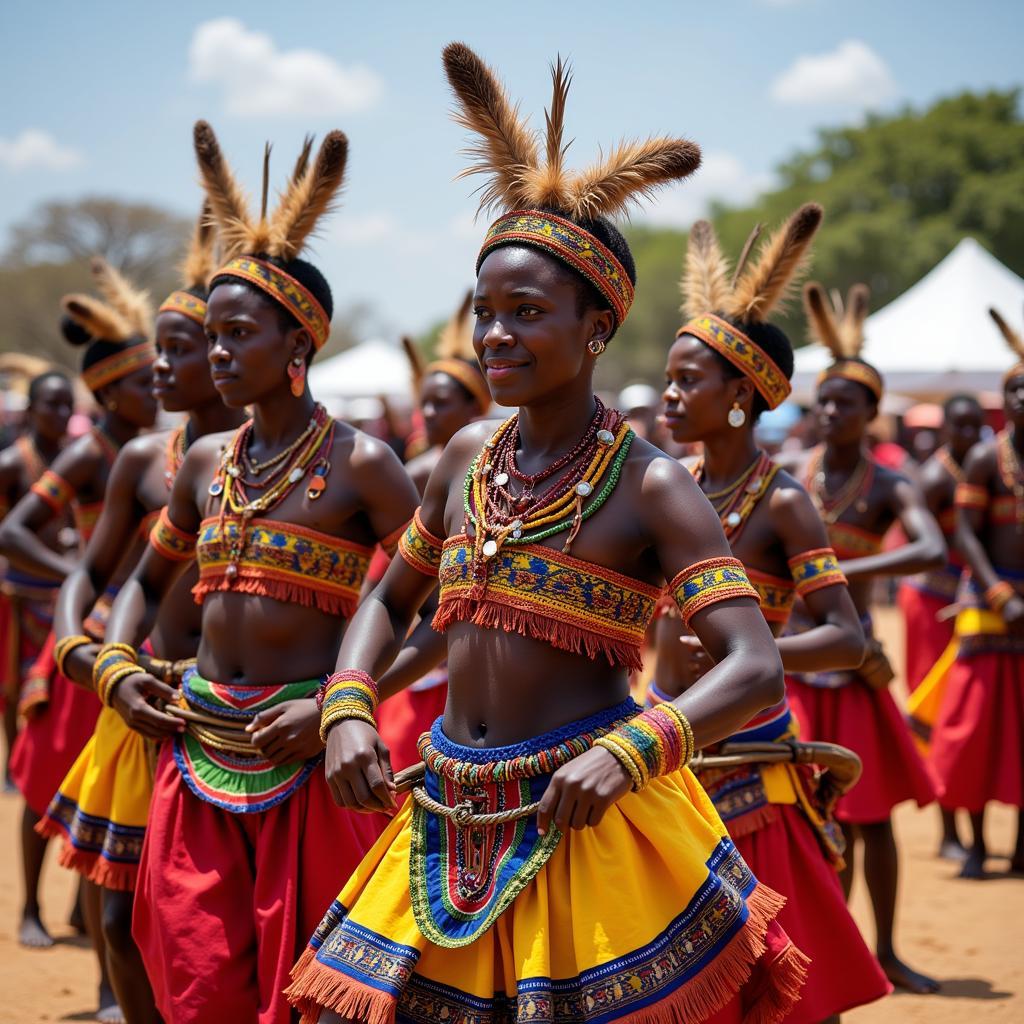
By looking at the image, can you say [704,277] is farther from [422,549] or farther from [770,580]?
[422,549]

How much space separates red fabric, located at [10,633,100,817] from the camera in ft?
21.4

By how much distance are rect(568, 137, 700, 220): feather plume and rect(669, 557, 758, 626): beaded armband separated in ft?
2.94

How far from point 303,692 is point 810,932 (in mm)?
1745

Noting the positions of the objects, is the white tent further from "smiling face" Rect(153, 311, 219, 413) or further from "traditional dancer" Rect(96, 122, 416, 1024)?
"traditional dancer" Rect(96, 122, 416, 1024)

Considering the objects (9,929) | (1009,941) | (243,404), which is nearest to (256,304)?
(243,404)

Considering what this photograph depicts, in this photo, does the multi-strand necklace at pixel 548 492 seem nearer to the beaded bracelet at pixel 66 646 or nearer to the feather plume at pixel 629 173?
the feather plume at pixel 629 173

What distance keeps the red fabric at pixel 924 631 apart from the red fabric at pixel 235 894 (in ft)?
21.3

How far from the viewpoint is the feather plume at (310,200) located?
14.5 ft

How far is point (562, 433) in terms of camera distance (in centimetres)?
337

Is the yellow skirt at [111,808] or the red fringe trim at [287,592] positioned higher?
the red fringe trim at [287,592]

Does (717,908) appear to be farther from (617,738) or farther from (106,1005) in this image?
(106,1005)

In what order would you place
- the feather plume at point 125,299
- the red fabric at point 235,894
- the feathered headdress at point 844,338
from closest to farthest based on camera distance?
the red fabric at point 235,894 < the feather plume at point 125,299 < the feathered headdress at point 844,338

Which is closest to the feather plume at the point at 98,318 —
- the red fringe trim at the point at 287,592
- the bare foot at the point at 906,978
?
the red fringe trim at the point at 287,592

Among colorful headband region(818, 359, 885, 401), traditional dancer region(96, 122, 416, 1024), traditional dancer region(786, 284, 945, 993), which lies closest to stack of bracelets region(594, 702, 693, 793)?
traditional dancer region(96, 122, 416, 1024)
